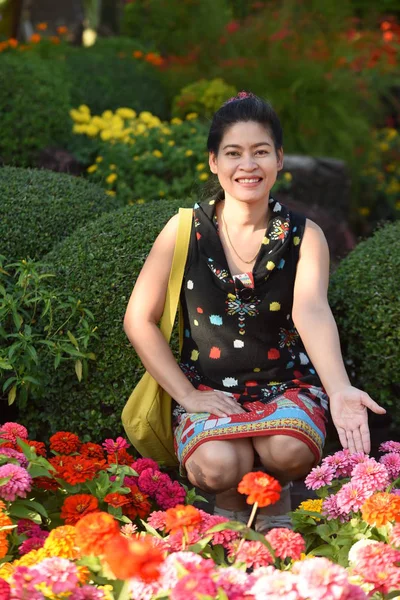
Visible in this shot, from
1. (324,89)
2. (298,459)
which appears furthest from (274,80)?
(298,459)

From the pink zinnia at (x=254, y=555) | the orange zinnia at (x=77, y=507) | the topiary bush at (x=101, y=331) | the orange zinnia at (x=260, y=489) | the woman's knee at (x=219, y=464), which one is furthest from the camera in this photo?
the topiary bush at (x=101, y=331)

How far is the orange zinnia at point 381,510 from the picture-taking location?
7.80 ft

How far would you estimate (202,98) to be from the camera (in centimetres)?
699

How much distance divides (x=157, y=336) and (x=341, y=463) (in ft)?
2.64

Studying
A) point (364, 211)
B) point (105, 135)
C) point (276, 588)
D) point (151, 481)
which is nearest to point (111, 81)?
point (105, 135)

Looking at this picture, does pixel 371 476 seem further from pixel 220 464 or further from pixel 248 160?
pixel 248 160

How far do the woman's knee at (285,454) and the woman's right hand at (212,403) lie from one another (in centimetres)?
14

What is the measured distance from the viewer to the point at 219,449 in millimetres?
2971

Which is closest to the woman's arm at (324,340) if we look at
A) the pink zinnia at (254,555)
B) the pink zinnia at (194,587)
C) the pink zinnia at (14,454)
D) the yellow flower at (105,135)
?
the pink zinnia at (254,555)

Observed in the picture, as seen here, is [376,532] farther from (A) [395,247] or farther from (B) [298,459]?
(A) [395,247]

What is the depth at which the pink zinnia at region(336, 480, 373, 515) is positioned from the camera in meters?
2.53

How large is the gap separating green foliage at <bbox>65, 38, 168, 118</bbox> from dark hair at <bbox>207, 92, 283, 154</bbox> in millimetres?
3861

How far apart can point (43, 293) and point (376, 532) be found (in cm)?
163

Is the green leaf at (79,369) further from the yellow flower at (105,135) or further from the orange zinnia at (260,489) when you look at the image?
the yellow flower at (105,135)
